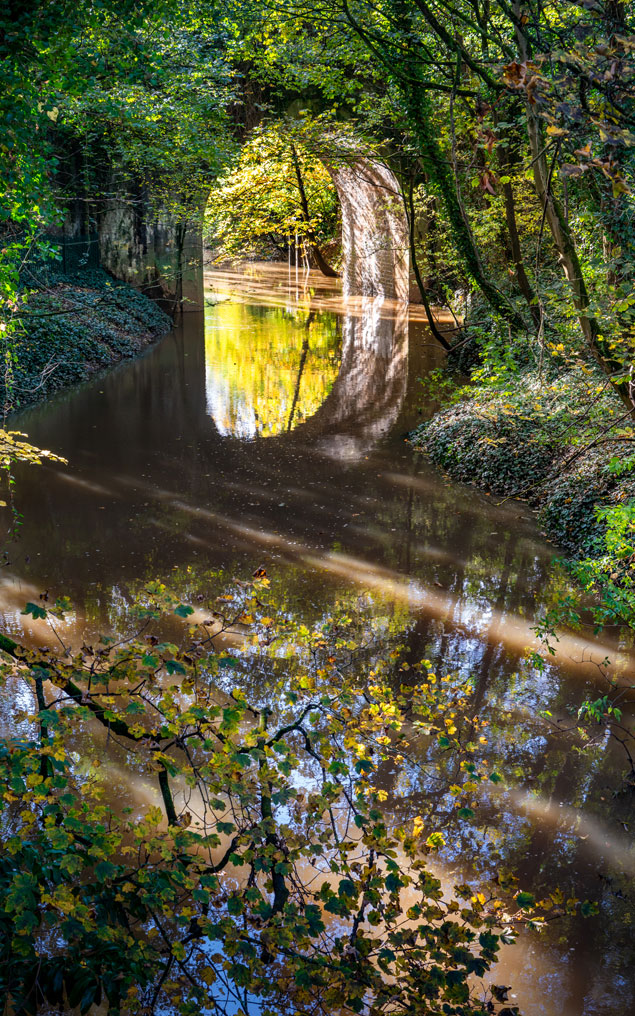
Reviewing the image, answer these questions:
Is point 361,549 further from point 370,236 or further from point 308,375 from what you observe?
point 370,236

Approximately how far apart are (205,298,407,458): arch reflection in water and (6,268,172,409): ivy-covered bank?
1.81 meters

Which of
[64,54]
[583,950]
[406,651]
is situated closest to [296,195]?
[64,54]

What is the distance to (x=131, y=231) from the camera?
20.2 m

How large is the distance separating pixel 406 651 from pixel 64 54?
211 inches

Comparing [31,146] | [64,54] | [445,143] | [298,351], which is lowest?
[298,351]

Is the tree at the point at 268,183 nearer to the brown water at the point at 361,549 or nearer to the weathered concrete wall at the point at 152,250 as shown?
the weathered concrete wall at the point at 152,250

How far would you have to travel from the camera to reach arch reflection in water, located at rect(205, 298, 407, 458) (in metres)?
12.8

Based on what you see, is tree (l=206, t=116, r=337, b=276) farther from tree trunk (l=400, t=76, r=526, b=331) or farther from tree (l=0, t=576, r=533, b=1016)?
tree (l=0, t=576, r=533, b=1016)

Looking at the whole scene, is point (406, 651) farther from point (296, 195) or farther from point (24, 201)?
point (296, 195)

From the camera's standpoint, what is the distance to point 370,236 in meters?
27.1

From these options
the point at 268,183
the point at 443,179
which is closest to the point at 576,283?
the point at 443,179

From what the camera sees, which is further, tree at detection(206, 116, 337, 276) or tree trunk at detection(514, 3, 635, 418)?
tree at detection(206, 116, 337, 276)

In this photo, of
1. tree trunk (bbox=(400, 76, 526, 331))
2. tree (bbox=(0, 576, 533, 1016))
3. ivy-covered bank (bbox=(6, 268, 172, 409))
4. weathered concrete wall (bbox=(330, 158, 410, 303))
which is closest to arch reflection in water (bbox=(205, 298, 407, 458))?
ivy-covered bank (bbox=(6, 268, 172, 409))

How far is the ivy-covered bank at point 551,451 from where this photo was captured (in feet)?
25.1
